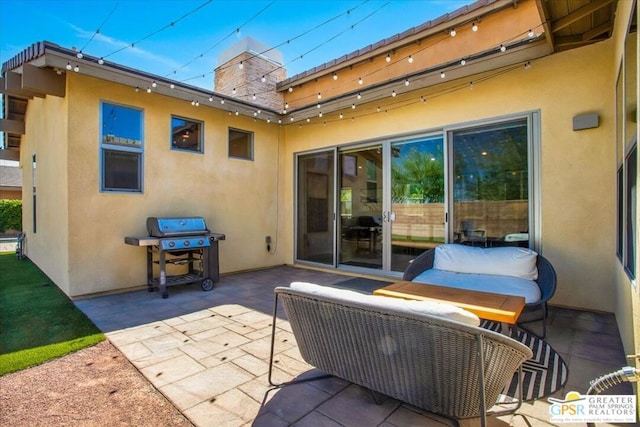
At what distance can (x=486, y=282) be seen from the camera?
374cm

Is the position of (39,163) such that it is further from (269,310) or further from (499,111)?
(499,111)

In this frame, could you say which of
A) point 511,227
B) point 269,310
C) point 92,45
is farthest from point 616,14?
point 92,45

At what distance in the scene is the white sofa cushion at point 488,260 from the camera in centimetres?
388

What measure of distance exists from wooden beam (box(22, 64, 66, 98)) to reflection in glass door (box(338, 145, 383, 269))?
4.56 m

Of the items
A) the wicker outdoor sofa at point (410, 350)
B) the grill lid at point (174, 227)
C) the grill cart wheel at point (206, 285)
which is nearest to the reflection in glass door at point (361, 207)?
the grill cart wheel at point (206, 285)

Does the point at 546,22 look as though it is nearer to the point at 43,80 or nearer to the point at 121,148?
the point at 121,148

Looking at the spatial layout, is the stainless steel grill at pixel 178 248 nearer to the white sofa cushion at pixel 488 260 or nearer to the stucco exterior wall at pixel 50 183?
the stucco exterior wall at pixel 50 183

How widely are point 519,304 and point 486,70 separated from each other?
121 inches

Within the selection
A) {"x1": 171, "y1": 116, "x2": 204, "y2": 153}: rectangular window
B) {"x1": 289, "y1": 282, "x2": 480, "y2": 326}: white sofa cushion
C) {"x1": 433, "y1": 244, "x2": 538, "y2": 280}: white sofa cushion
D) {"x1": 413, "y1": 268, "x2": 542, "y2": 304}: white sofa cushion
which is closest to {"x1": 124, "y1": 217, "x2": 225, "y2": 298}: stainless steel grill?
{"x1": 171, "y1": 116, "x2": 204, "y2": 153}: rectangular window

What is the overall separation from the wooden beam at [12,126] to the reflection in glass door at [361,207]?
8008 mm

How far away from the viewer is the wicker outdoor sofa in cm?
156

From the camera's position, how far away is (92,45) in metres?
4.20

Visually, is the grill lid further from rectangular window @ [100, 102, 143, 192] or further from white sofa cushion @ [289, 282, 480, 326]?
white sofa cushion @ [289, 282, 480, 326]

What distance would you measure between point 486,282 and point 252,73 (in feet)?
26.3
